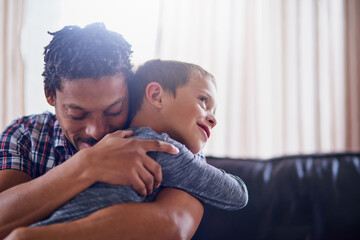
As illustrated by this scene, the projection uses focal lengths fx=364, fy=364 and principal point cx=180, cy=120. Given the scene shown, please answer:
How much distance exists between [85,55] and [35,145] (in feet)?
1.33

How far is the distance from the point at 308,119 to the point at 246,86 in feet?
1.73

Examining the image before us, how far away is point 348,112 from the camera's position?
8.89 ft

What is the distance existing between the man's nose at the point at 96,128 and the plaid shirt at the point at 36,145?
207 mm

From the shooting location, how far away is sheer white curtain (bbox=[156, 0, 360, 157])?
274 cm

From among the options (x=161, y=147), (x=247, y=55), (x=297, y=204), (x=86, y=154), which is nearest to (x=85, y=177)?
(x=86, y=154)

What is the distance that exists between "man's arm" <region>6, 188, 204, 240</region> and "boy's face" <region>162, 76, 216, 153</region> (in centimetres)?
20

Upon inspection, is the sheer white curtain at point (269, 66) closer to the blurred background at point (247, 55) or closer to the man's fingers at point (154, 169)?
the blurred background at point (247, 55)

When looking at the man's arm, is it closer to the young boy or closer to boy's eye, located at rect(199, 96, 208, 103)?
the young boy

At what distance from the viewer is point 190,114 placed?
3.37ft

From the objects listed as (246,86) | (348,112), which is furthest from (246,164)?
(348,112)

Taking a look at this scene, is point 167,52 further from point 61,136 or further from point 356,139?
point 61,136

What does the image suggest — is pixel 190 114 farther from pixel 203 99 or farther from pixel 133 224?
pixel 133 224

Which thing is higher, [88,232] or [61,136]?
[61,136]

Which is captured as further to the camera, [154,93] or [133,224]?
[154,93]
